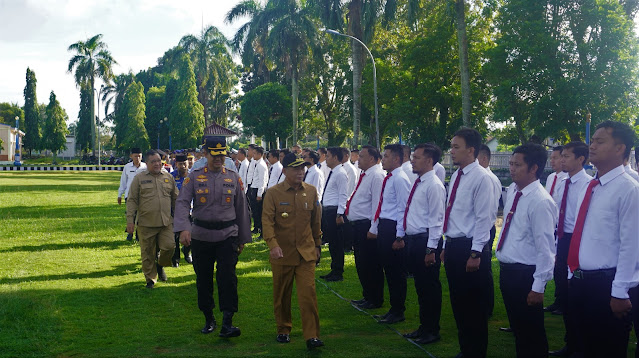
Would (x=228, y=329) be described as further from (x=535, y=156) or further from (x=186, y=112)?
(x=186, y=112)

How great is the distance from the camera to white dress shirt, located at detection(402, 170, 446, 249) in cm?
686

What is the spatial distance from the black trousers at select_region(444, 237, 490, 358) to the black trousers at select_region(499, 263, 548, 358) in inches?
26.3

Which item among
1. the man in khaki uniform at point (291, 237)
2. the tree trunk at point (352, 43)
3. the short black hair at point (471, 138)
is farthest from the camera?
the tree trunk at point (352, 43)

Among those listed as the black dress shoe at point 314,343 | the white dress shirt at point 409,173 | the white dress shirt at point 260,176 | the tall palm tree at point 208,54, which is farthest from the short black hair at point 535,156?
the tall palm tree at point 208,54

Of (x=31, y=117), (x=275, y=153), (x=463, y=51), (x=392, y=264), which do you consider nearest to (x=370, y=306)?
(x=392, y=264)

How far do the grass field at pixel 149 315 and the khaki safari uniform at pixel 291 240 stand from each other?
55 cm

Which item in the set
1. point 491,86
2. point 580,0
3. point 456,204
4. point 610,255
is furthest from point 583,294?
point 491,86

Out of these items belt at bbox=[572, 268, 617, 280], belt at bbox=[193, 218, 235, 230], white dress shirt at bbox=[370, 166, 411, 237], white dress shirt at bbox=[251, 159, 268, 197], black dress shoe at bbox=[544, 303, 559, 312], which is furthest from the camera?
white dress shirt at bbox=[251, 159, 268, 197]

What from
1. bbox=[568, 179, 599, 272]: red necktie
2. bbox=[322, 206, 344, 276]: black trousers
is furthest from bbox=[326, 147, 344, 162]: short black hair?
bbox=[568, 179, 599, 272]: red necktie

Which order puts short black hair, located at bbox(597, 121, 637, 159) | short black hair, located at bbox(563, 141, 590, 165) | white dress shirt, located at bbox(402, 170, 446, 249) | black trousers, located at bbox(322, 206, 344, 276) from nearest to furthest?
short black hair, located at bbox(597, 121, 637, 159)
white dress shirt, located at bbox(402, 170, 446, 249)
short black hair, located at bbox(563, 141, 590, 165)
black trousers, located at bbox(322, 206, 344, 276)

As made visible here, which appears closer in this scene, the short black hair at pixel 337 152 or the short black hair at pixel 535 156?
the short black hair at pixel 535 156

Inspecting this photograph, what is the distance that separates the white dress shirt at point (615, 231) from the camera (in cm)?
432

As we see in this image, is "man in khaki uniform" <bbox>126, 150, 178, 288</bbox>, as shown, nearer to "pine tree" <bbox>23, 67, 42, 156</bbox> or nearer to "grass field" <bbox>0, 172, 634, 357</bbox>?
"grass field" <bbox>0, 172, 634, 357</bbox>

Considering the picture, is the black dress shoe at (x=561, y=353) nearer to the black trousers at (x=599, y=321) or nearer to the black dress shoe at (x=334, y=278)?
the black trousers at (x=599, y=321)
